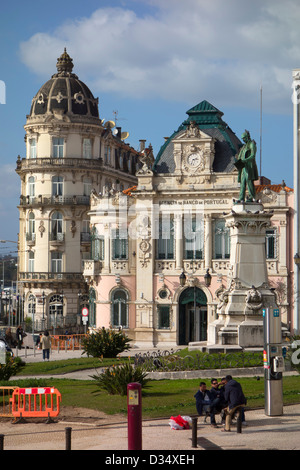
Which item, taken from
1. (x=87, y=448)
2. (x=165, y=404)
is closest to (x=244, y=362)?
(x=165, y=404)

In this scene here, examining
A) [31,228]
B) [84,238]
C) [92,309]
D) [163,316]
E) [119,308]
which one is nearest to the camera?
[163,316]

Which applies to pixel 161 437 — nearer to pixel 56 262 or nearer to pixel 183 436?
pixel 183 436

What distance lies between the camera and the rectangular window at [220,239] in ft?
196

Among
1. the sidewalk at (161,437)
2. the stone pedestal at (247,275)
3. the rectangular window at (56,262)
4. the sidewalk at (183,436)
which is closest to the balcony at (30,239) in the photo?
the rectangular window at (56,262)

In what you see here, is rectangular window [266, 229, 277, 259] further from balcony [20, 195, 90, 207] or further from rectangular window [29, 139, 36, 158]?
rectangular window [29, 139, 36, 158]

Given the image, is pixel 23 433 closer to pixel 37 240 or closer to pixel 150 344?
pixel 150 344

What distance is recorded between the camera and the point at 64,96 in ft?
255

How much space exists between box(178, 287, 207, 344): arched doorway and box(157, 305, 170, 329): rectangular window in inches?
35.0

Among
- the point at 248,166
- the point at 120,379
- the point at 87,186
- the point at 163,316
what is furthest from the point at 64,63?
the point at 120,379

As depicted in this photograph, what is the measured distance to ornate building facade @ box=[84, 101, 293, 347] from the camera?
5959 centimetres

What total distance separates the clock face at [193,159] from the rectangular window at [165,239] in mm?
3869

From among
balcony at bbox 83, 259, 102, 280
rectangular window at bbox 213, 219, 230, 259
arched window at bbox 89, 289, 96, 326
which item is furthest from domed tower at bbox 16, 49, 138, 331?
rectangular window at bbox 213, 219, 230, 259

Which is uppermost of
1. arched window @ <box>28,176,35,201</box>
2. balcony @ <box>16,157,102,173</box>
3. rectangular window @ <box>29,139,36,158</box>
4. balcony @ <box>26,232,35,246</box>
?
rectangular window @ <box>29,139,36,158</box>

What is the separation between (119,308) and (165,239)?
19.2ft
